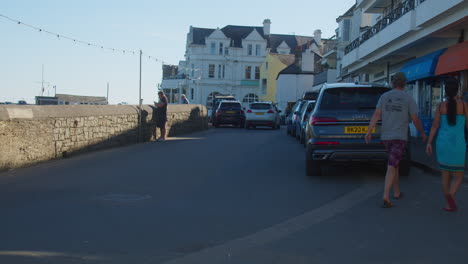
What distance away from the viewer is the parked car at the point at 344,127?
938 cm

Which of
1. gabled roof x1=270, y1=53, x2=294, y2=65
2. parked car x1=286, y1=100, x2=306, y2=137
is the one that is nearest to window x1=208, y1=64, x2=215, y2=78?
gabled roof x1=270, y1=53, x2=294, y2=65

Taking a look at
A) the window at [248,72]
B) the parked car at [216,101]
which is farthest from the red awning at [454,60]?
the window at [248,72]

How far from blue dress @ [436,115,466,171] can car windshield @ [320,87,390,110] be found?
275 cm

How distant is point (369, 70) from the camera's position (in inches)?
1401

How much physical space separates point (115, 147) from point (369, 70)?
77.7 feet

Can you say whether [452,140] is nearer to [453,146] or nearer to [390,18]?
[453,146]

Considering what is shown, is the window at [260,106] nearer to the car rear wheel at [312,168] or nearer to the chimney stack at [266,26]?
the car rear wheel at [312,168]

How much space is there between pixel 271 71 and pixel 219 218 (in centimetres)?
7131

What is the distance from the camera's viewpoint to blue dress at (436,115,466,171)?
6.85m

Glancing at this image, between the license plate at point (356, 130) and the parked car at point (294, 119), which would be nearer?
the license plate at point (356, 130)

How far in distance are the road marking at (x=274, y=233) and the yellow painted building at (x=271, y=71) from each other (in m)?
69.4

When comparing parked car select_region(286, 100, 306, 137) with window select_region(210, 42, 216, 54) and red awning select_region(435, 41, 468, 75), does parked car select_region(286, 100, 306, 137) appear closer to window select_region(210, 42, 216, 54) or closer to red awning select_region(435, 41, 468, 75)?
red awning select_region(435, 41, 468, 75)

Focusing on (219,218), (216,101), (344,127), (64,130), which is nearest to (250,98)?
(216,101)

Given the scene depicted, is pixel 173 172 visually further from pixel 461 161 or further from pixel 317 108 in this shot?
pixel 461 161
